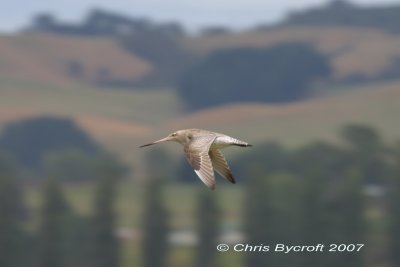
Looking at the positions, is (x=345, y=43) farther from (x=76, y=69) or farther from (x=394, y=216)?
(x=394, y=216)

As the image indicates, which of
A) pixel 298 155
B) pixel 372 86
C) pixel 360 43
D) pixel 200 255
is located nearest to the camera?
pixel 200 255

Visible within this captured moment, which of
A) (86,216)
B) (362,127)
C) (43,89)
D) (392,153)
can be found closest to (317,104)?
(43,89)

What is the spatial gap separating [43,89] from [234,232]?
8480 cm

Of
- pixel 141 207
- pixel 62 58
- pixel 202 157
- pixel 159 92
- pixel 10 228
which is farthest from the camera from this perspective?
pixel 159 92

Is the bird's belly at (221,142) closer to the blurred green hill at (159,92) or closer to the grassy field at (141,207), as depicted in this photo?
the grassy field at (141,207)

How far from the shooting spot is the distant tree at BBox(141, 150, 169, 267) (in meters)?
64.5

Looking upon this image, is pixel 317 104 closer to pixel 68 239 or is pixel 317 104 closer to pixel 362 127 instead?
pixel 362 127

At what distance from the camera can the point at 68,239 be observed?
6750cm

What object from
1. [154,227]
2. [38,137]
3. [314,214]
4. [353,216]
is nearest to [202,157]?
[154,227]

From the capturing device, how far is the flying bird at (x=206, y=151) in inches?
529

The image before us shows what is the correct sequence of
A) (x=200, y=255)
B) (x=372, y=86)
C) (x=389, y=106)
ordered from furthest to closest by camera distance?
(x=372, y=86) < (x=389, y=106) < (x=200, y=255)

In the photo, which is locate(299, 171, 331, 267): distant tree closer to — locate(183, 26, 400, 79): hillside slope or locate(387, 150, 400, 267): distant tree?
locate(387, 150, 400, 267): distant tree

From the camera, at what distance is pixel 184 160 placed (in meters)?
89.8

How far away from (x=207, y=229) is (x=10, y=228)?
8.77 meters
